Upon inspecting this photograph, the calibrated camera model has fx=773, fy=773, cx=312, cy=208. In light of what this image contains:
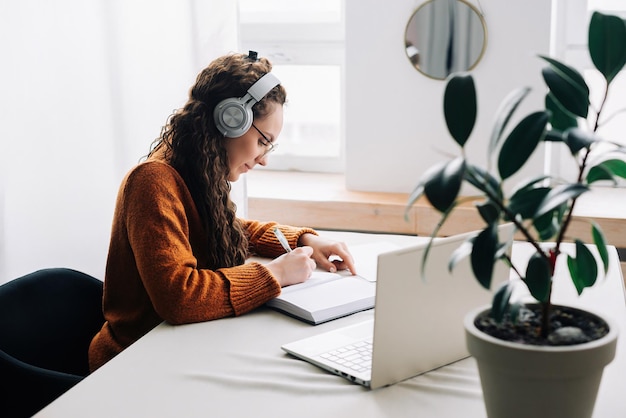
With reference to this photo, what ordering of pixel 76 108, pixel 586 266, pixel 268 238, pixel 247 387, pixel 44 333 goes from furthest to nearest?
pixel 76 108 → pixel 268 238 → pixel 44 333 → pixel 247 387 → pixel 586 266

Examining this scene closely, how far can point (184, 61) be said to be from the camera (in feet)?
8.94

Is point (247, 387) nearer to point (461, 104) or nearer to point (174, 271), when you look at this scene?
point (174, 271)

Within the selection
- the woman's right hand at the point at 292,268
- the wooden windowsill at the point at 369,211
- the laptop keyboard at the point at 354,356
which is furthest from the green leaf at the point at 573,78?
the wooden windowsill at the point at 369,211

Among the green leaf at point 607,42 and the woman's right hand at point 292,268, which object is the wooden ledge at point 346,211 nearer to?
the woman's right hand at point 292,268

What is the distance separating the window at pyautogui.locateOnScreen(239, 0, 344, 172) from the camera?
3227 millimetres

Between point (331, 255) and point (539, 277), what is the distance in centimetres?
91

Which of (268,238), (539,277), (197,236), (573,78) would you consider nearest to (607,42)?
(573,78)

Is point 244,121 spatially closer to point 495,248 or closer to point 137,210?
point 137,210

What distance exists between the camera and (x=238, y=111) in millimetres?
1703

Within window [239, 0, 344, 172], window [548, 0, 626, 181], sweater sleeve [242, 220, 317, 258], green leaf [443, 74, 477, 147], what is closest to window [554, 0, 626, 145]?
window [548, 0, 626, 181]

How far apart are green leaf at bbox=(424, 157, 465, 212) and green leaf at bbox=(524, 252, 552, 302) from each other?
20cm

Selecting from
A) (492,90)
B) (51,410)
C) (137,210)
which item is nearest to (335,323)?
(137,210)

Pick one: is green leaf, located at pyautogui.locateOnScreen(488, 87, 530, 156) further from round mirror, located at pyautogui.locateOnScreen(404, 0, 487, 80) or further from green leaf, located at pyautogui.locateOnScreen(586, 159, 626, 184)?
round mirror, located at pyautogui.locateOnScreen(404, 0, 487, 80)

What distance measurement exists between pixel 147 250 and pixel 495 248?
830 millimetres
